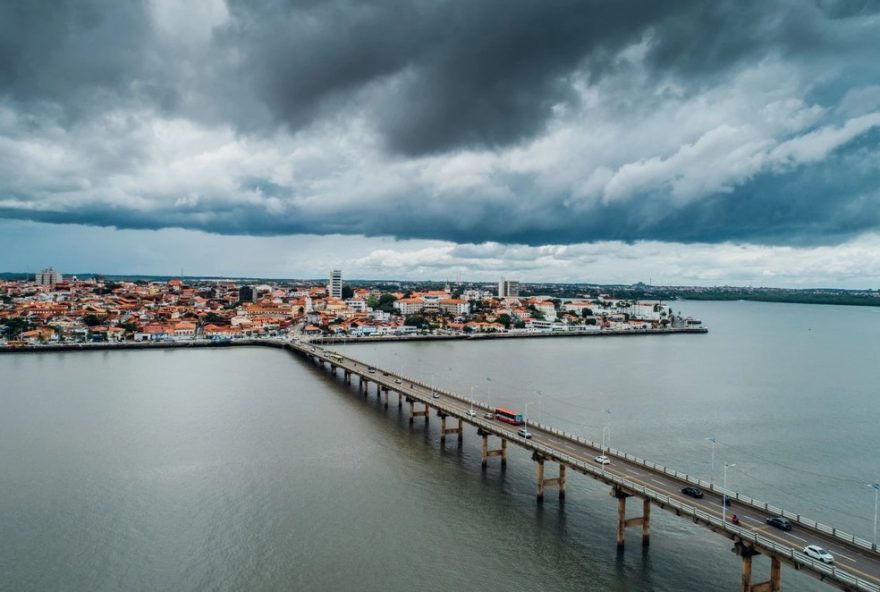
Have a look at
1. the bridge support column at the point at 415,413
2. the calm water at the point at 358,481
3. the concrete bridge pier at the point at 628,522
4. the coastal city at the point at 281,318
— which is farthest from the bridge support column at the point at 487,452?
the coastal city at the point at 281,318

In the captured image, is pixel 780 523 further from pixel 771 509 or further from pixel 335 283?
pixel 335 283

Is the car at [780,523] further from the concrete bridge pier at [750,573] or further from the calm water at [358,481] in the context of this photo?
the calm water at [358,481]

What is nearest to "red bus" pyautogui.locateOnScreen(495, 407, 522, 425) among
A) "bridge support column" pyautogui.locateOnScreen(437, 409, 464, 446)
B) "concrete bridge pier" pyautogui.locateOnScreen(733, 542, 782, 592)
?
"bridge support column" pyautogui.locateOnScreen(437, 409, 464, 446)

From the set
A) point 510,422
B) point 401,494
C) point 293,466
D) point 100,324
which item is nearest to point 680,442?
point 510,422

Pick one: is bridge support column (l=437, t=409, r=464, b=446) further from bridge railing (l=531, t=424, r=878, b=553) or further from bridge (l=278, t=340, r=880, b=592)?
bridge railing (l=531, t=424, r=878, b=553)

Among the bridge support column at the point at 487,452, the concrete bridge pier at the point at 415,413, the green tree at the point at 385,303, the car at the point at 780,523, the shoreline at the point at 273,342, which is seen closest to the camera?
the car at the point at 780,523

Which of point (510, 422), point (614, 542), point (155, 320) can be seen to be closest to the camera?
point (614, 542)

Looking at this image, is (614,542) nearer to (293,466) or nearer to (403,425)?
(293,466)
